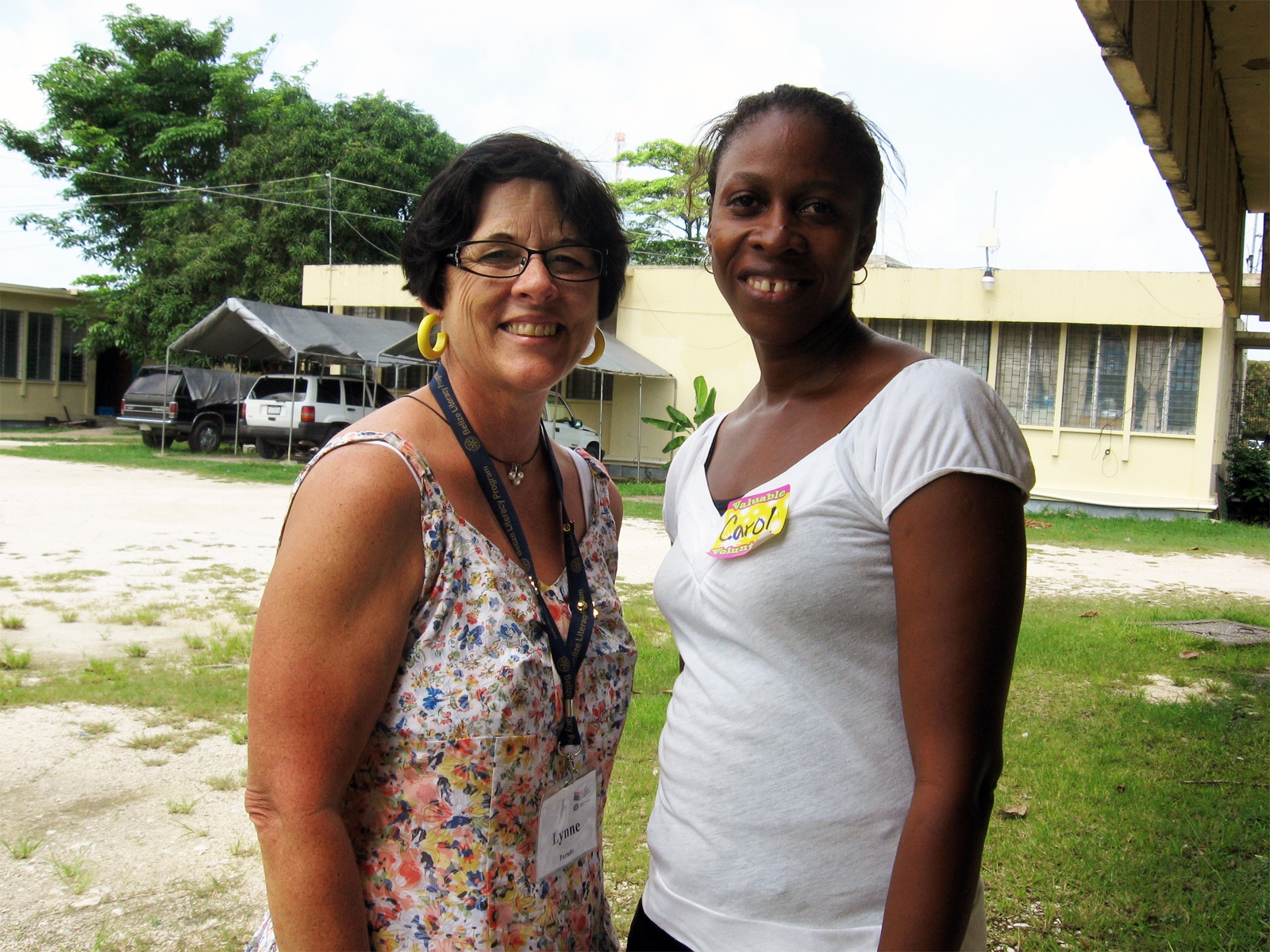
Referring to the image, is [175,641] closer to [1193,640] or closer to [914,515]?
[914,515]

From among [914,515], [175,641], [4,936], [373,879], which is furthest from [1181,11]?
[175,641]

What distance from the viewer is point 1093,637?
24.8 ft

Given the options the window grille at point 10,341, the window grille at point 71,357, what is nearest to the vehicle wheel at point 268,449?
the window grille at point 10,341

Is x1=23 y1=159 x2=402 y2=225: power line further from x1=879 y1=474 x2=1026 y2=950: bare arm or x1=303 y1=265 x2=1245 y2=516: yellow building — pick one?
x1=879 y1=474 x2=1026 y2=950: bare arm

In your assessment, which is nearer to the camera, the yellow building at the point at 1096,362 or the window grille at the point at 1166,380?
the yellow building at the point at 1096,362

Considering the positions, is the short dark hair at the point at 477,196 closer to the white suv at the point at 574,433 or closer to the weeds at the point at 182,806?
the weeds at the point at 182,806

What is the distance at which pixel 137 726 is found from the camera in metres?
4.86

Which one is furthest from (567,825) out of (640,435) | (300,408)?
(640,435)

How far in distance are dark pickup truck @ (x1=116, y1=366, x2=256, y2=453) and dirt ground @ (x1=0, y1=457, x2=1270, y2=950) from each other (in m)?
9.28

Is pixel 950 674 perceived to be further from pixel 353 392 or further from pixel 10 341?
pixel 10 341

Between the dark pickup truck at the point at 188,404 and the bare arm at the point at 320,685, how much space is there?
72.7ft

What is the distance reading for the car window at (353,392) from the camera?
822 inches

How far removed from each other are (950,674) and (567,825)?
72 centimetres


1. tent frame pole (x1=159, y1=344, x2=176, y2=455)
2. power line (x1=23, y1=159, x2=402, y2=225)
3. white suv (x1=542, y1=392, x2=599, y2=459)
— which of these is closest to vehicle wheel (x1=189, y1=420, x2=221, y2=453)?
tent frame pole (x1=159, y1=344, x2=176, y2=455)
